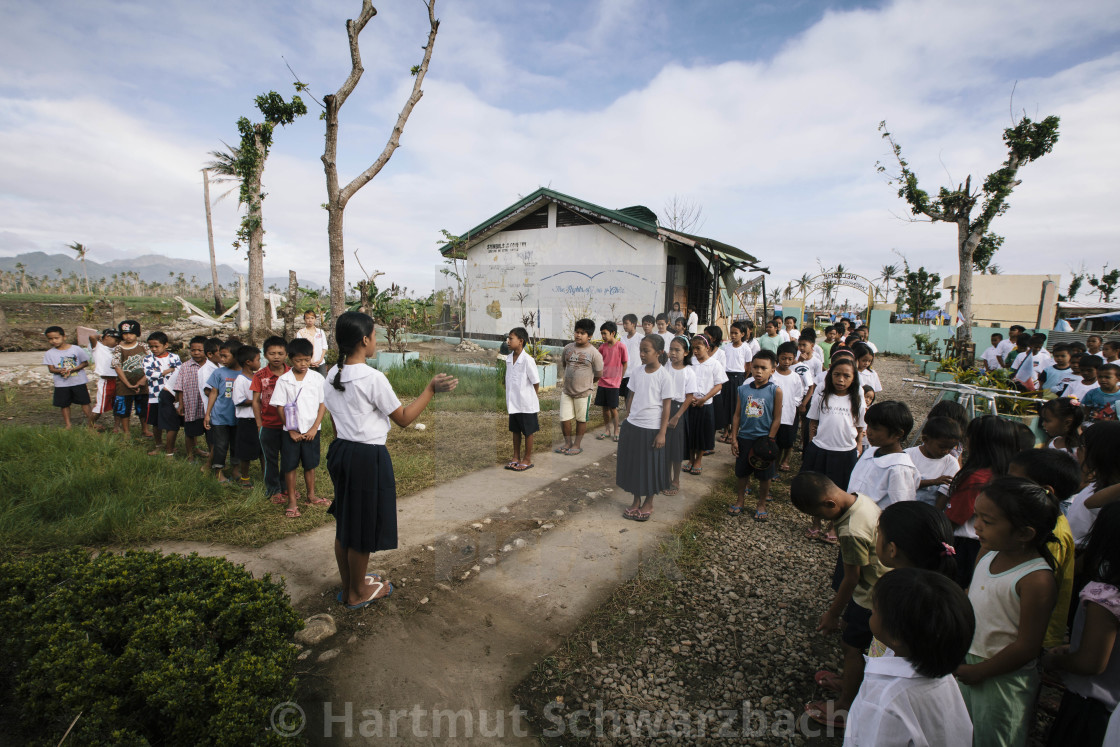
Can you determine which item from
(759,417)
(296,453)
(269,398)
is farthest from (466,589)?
(759,417)

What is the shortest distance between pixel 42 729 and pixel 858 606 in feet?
11.0

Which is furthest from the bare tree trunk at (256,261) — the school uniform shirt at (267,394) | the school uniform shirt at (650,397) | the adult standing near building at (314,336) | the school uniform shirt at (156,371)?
the school uniform shirt at (650,397)

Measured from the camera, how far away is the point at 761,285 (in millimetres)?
16734

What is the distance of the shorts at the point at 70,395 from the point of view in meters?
6.27

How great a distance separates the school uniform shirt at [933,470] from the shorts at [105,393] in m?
8.20

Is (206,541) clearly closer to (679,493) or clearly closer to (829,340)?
(679,493)

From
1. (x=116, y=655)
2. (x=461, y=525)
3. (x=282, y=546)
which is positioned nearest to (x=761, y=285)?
(x=461, y=525)

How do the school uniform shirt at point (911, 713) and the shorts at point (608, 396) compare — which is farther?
the shorts at point (608, 396)

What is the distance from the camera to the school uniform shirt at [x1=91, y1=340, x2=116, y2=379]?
610 centimetres

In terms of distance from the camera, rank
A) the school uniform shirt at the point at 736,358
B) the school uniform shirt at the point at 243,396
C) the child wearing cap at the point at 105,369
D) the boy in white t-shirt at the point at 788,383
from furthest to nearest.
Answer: the school uniform shirt at the point at 736,358 < the child wearing cap at the point at 105,369 < the boy in white t-shirt at the point at 788,383 < the school uniform shirt at the point at 243,396

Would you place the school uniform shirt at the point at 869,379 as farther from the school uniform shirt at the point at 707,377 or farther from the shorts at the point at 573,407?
the shorts at the point at 573,407

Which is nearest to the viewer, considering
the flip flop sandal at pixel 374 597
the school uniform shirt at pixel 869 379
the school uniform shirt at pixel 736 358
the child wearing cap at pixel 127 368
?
the flip flop sandal at pixel 374 597

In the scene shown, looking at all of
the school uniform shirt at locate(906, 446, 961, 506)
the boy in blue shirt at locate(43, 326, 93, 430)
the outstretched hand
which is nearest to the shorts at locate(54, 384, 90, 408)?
the boy in blue shirt at locate(43, 326, 93, 430)

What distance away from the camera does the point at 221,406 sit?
4.79m
